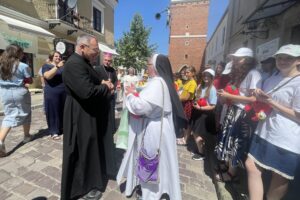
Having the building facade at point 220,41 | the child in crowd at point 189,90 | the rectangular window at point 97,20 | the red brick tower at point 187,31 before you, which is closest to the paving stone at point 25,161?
the child in crowd at point 189,90

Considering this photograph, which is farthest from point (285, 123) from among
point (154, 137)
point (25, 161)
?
point (25, 161)

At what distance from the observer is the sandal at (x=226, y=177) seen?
304cm

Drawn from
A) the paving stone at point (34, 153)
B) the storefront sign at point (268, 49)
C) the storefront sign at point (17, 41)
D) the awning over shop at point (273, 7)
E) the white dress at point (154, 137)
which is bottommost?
the paving stone at point (34, 153)

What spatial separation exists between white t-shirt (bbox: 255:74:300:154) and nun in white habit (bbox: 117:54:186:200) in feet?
3.02

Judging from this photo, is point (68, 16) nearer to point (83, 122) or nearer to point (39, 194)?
point (83, 122)

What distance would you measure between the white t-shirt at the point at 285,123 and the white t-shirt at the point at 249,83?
36 cm

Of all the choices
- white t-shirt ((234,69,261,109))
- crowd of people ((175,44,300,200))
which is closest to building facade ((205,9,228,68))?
crowd of people ((175,44,300,200))

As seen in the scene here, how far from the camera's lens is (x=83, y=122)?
2467 millimetres

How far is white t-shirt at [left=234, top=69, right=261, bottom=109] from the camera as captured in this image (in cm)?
248

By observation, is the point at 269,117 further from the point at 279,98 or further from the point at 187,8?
the point at 187,8

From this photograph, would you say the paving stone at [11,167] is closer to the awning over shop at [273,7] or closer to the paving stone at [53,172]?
the paving stone at [53,172]

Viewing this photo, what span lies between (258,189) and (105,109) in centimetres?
204

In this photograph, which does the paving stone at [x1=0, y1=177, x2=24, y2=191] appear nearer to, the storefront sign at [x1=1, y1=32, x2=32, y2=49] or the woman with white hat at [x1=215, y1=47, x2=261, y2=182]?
the woman with white hat at [x1=215, y1=47, x2=261, y2=182]

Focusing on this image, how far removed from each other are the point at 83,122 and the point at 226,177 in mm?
2214
